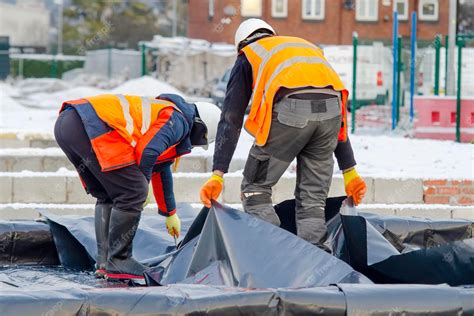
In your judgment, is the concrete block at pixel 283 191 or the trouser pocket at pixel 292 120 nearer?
the trouser pocket at pixel 292 120

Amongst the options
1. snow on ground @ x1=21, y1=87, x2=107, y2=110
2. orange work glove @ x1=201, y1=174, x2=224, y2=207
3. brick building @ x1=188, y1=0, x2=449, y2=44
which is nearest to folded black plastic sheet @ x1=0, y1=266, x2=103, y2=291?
orange work glove @ x1=201, y1=174, x2=224, y2=207

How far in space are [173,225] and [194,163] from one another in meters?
4.17

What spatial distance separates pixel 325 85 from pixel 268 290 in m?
1.84

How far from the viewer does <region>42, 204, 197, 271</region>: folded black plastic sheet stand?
7.48 metres

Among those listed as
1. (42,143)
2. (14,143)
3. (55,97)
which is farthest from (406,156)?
(55,97)

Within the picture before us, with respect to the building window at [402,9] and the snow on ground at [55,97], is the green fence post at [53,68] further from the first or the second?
the building window at [402,9]

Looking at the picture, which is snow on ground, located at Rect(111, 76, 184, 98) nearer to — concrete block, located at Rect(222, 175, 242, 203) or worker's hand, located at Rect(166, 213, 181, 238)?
concrete block, located at Rect(222, 175, 242, 203)

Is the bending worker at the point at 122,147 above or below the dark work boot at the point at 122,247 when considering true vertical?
above

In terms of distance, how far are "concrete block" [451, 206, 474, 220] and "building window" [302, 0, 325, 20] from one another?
136 ft

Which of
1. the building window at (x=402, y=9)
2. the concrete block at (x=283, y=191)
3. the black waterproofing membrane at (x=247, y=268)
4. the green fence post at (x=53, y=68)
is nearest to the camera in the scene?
the black waterproofing membrane at (x=247, y=268)

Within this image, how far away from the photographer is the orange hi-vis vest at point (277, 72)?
21.2 ft

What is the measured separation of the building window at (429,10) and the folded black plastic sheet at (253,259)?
45.8 metres

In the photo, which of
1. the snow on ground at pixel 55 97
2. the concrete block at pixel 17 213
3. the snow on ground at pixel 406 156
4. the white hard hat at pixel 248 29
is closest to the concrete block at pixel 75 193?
the concrete block at pixel 17 213

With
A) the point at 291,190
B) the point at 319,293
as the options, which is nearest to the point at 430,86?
the point at 291,190
